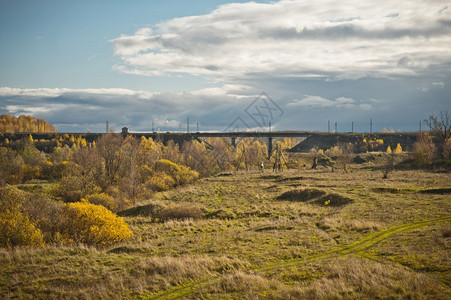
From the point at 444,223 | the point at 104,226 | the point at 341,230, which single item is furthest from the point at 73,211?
the point at 444,223

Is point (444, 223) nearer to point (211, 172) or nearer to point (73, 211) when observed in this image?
point (73, 211)

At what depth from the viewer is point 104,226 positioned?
25.4 metres

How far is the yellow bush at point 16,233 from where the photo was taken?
74.3 ft

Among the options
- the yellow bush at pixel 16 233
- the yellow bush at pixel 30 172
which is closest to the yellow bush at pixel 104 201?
the yellow bush at pixel 16 233

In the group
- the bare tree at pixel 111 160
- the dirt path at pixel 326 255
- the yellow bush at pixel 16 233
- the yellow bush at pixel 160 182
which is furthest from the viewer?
the yellow bush at pixel 160 182

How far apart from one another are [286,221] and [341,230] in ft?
20.3

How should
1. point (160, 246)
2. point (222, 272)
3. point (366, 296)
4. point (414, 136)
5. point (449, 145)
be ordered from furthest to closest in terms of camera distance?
1. point (414, 136)
2. point (449, 145)
3. point (160, 246)
4. point (222, 272)
5. point (366, 296)

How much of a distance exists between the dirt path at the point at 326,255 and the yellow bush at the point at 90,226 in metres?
11.6

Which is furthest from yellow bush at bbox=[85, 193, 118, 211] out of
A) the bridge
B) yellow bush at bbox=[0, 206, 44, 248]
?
the bridge

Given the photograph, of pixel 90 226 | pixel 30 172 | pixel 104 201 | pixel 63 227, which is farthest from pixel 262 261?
pixel 30 172

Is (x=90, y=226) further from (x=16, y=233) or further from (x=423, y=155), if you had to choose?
(x=423, y=155)

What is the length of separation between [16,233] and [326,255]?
20.2 meters

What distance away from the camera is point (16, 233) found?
22938 millimetres

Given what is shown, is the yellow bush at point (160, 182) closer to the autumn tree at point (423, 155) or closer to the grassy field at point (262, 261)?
the grassy field at point (262, 261)
